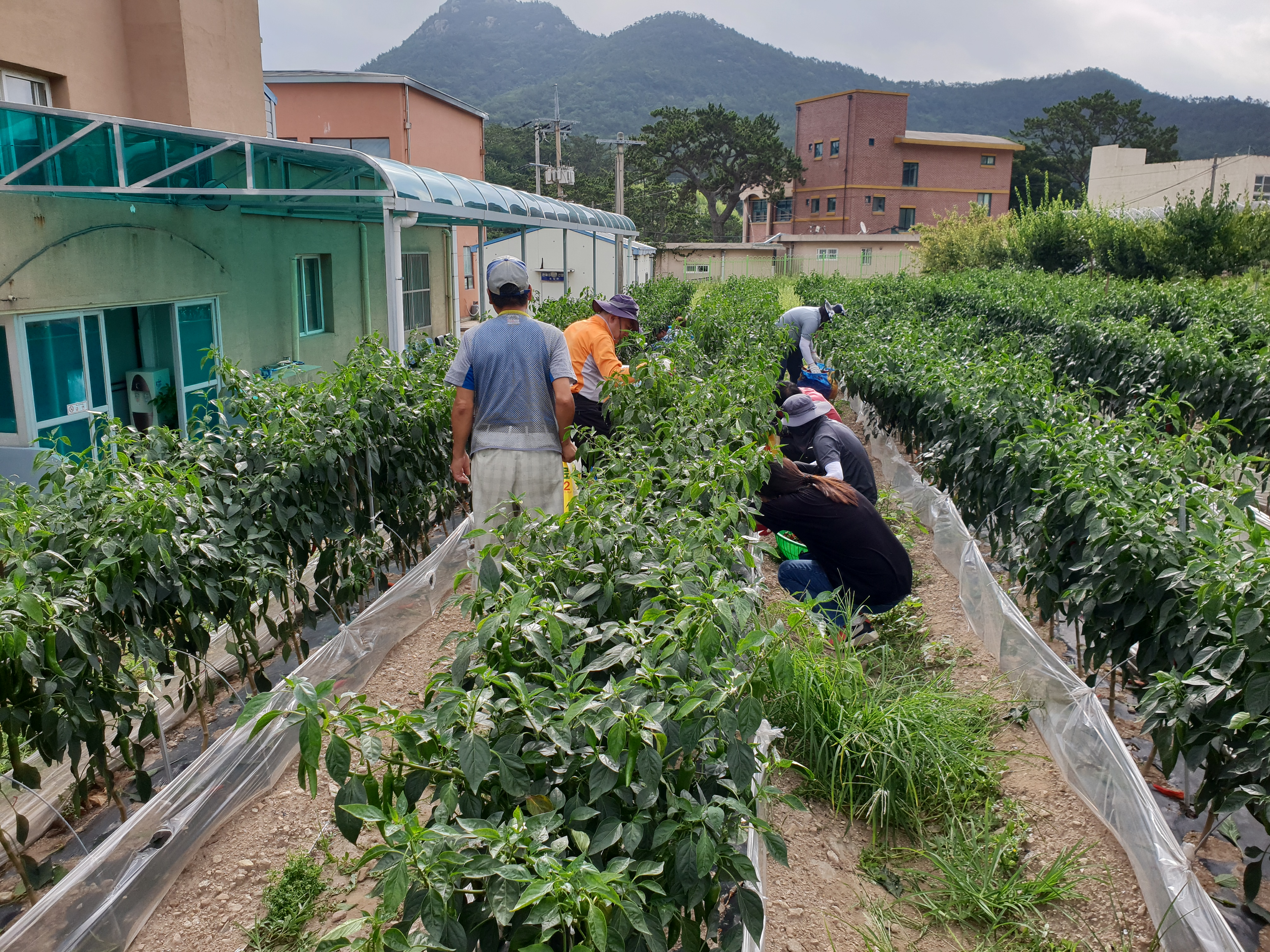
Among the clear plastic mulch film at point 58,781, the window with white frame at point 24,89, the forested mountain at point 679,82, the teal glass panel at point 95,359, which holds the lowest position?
the clear plastic mulch film at point 58,781

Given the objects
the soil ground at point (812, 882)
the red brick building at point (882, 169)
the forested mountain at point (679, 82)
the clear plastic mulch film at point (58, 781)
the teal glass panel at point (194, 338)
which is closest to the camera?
the soil ground at point (812, 882)

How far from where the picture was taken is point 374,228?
14.2 metres

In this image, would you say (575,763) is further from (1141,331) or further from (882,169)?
(882,169)

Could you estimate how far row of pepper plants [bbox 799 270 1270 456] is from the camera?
25.2 feet

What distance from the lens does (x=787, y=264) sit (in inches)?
1783

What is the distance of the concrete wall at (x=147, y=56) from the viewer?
9.21 metres

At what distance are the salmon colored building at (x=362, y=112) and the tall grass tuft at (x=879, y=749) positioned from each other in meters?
21.0

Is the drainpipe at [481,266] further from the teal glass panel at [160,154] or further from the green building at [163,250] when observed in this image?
the teal glass panel at [160,154]

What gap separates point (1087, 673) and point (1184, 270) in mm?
19308

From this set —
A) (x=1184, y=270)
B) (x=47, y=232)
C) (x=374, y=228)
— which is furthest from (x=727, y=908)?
(x=1184, y=270)

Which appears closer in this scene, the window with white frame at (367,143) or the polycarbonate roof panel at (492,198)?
the polycarbonate roof panel at (492,198)

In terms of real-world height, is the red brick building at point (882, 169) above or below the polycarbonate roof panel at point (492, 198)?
above

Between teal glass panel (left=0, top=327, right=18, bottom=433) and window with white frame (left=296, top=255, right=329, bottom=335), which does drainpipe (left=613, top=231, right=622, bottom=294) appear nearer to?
window with white frame (left=296, top=255, right=329, bottom=335)

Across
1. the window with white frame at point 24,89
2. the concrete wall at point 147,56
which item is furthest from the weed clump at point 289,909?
the concrete wall at point 147,56
